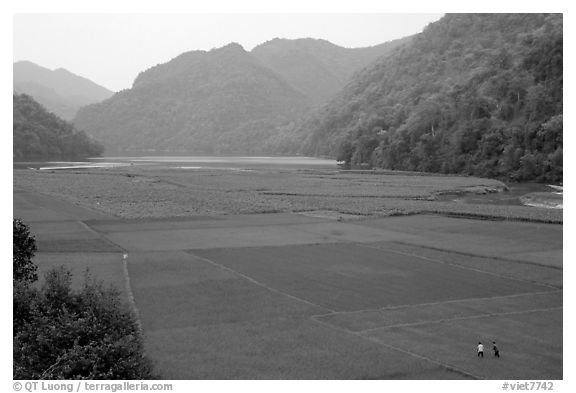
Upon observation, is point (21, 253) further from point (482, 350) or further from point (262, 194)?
point (262, 194)

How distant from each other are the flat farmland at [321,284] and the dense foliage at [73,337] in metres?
3.74

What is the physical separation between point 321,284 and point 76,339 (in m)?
19.5

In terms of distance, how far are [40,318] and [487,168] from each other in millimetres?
128838

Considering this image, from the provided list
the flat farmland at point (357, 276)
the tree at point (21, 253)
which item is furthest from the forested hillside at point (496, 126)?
the tree at point (21, 253)

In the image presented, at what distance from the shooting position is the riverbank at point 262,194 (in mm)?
71250

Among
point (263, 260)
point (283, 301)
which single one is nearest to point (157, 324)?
point (283, 301)

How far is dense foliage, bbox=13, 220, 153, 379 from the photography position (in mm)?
16984

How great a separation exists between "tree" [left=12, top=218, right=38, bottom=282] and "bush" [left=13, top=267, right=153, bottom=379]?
959 centimetres

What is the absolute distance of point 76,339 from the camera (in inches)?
688

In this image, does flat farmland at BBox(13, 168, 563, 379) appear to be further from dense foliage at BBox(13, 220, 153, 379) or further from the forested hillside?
the forested hillside

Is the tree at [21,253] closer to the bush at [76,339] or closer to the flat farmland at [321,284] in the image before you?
the flat farmland at [321,284]

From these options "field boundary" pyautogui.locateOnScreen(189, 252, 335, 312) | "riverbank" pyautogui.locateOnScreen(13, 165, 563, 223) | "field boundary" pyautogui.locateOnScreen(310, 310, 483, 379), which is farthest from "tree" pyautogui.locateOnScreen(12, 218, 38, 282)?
"riverbank" pyautogui.locateOnScreen(13, 165, 563, 223)

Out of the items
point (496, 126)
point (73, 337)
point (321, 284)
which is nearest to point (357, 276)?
point (321, 284)

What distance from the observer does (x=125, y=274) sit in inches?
1475
